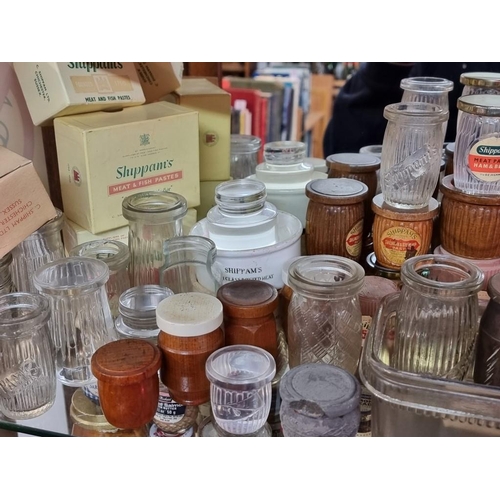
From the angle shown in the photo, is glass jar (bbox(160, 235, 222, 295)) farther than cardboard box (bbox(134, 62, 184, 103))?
No

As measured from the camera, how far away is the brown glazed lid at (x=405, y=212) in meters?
0.73

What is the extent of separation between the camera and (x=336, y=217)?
76 centimetres

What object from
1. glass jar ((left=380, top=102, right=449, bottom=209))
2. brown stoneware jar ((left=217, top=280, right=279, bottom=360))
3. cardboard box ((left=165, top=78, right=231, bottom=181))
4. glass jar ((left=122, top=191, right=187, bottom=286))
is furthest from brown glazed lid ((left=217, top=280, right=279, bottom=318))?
cardboard box ((left=165, top=78, right=231, bottom=181))

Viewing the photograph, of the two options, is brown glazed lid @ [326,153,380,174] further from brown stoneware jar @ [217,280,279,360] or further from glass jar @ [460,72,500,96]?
brown stoneware jar @ [217,280,279,360]

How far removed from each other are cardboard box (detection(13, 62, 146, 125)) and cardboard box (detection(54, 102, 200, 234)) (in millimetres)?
17

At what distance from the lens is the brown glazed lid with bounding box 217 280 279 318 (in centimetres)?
63

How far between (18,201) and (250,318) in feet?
1.07

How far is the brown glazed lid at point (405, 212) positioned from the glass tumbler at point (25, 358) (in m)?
0.43

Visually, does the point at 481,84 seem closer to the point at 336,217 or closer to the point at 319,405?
the point at 336,217

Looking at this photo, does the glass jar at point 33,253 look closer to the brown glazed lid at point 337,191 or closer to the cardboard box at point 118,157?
the cardboard box at point 118,157

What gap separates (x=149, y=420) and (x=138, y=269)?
221mm

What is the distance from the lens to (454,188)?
2.48 ft

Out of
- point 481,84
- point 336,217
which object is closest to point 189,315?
point 336,217

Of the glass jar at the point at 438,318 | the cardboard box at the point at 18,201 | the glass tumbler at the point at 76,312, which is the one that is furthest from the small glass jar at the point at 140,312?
the glass jar at the point at 438,318
